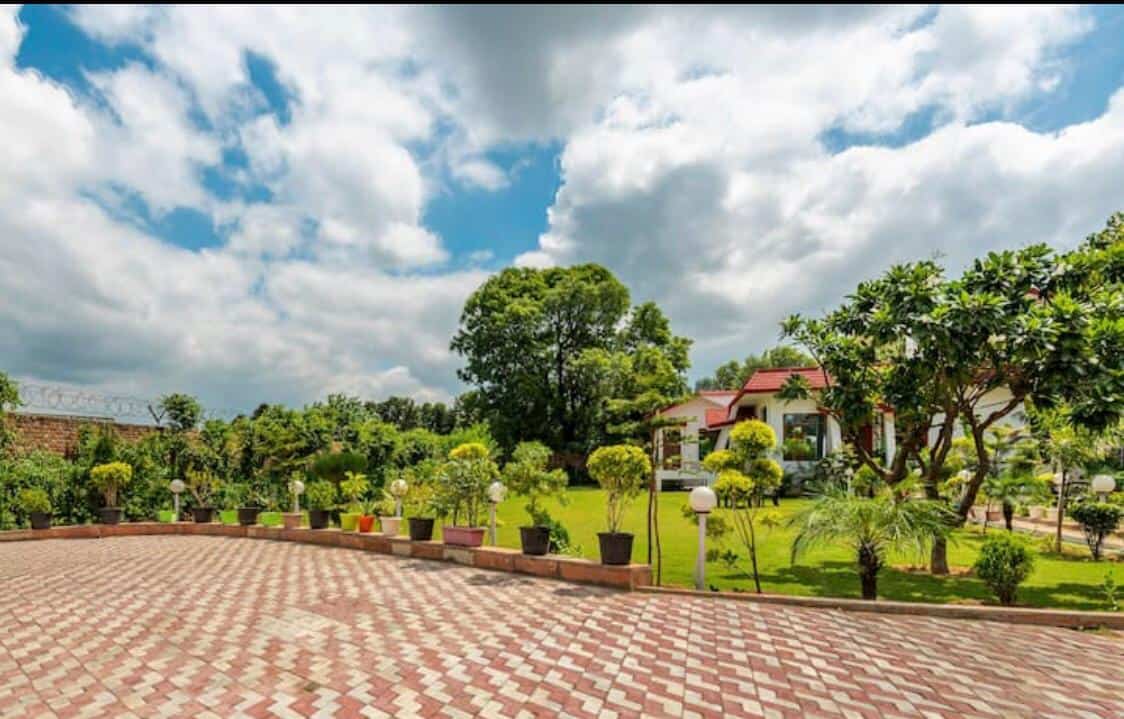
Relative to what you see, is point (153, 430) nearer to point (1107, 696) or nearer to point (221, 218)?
point (221, 218)

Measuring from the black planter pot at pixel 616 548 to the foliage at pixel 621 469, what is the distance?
0.19 meters

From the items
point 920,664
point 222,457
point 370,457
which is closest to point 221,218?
point 222,457

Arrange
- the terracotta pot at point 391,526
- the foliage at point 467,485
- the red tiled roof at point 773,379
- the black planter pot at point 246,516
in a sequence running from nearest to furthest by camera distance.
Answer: the foliage at point 467,485
the terracotta pot at point 391,526
the black planter pot at point 246,516
the red tiled roof at point 773,379

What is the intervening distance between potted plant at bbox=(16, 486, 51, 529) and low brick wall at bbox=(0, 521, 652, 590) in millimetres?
194

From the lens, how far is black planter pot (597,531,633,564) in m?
7.71

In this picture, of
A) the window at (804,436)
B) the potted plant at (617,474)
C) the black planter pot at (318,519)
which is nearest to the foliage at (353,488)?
the black planter pot at (318,519)

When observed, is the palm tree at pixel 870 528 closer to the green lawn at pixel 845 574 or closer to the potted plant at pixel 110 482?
the green lawn at pixel 845 574

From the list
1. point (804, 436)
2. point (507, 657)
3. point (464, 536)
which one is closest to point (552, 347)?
point (804, 436)

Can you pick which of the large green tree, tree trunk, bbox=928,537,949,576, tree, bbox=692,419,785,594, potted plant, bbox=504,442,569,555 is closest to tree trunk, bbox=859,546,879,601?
tree, bbox=692,419,785,594

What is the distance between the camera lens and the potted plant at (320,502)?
42.0 feet

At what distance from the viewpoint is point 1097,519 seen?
407 inches

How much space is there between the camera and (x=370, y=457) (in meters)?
18.7

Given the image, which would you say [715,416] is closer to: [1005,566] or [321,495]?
[321,495]

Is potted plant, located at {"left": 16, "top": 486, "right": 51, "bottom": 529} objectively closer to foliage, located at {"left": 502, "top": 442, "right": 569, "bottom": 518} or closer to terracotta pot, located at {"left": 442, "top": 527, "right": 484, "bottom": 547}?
terracotta pot, located at {"left": 442, "top": 527, "right": 484, "bottom": 547}
